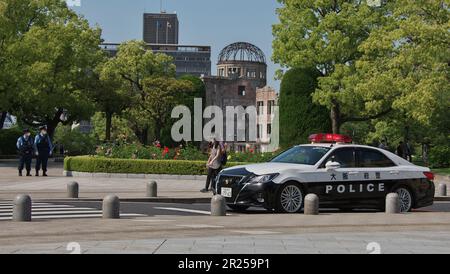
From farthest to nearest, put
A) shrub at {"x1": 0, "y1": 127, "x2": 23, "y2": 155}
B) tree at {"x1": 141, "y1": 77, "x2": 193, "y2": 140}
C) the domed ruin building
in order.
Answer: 1. the domed ruin building
2. tree at {"x1": 141, "y1": 77, "x2": 193, "y2": 140}
3. shrub at {"x1": 0, "y1": 127, "x2": 23, "y2": 155}

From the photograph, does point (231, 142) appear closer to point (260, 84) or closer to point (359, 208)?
point (260, 84)

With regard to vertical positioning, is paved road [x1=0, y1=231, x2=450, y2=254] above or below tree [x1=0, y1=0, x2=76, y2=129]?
below

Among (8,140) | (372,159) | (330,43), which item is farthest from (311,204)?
(8,140)

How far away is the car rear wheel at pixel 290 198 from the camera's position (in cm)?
1459

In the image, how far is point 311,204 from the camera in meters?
14.2

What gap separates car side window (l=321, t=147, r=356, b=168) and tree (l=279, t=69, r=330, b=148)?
24.1 m

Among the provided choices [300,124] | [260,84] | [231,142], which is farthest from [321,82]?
[260,84]

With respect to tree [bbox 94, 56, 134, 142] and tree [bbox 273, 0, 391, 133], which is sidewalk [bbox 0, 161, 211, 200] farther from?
tree [bbox 94, 56, 134, 142]

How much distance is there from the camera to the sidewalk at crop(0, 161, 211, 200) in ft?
64.0

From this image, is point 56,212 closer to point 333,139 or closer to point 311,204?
point 311,204

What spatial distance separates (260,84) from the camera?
4466 inches

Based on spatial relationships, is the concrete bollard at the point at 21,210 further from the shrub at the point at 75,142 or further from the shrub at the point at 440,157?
the shrub at the point at 75,142

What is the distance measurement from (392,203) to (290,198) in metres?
2.26

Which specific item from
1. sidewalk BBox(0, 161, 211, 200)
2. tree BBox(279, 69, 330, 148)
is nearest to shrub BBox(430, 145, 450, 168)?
tree BBox(279, 69, 330, 148)
